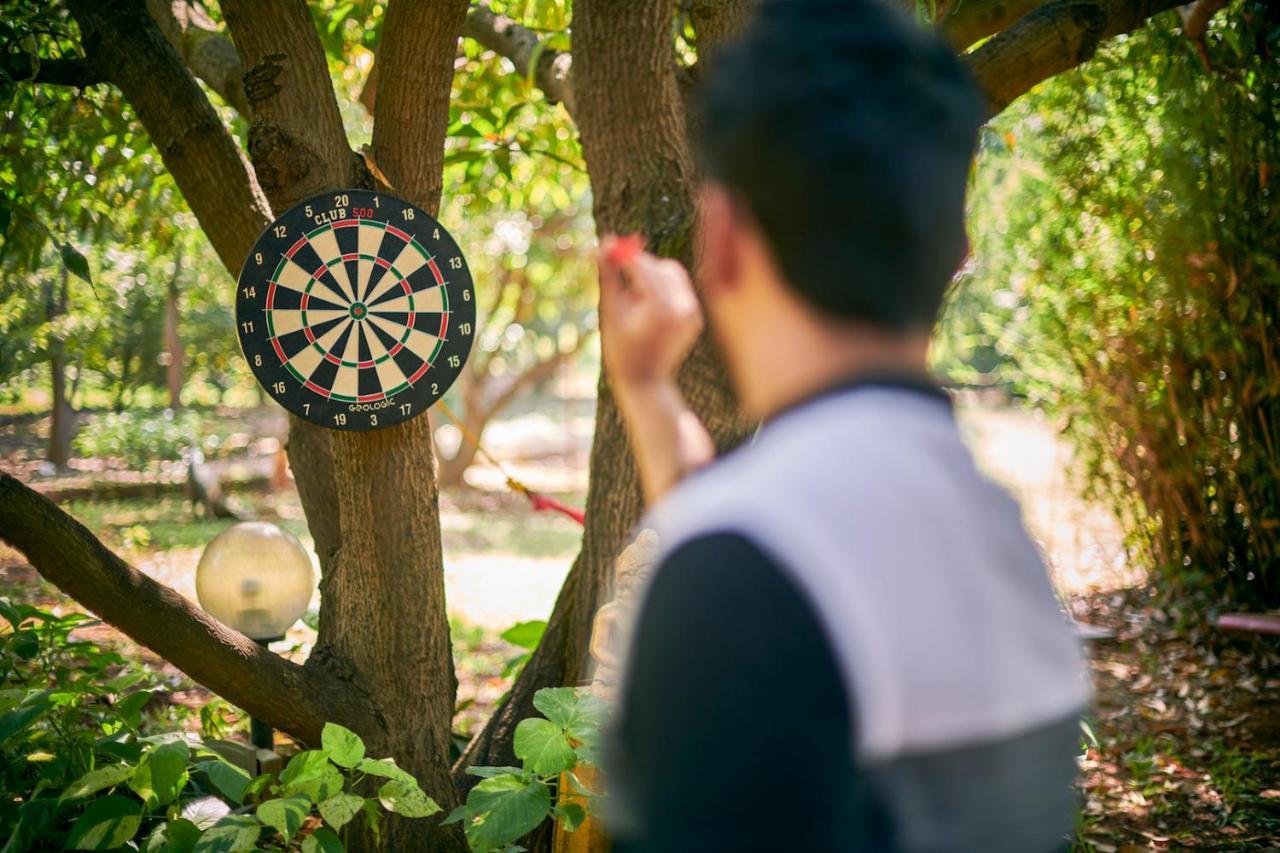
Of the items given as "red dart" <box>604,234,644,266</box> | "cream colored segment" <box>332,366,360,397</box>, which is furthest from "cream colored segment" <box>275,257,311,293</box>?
"red dart" <box>604,234,644,266</box>

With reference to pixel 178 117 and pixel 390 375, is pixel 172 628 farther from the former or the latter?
pixel 178 117

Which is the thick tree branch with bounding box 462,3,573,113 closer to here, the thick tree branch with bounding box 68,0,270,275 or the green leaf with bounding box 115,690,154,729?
the thick tree branch with bounding box 68,0,270,275

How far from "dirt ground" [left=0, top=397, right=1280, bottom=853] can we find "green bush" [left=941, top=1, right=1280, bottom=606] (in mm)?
419

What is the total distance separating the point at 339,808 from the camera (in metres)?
2.24

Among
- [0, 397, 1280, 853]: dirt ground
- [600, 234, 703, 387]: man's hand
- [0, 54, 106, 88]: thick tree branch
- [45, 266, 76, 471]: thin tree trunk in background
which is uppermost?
[45, 266, 76, 471]: thin tree trunk in background

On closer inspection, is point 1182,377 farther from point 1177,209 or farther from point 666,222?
point 666,222

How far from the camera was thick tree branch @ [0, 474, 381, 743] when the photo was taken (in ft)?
7.88

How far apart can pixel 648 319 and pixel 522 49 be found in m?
3.30

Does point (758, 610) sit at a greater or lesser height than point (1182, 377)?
lesser

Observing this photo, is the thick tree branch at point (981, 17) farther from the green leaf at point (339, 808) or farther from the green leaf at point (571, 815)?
the green leaf at point (339, 808)

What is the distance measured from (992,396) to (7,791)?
23172 mm

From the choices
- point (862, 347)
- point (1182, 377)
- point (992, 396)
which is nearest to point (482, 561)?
point (1182, 377)

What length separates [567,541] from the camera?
1132 cm

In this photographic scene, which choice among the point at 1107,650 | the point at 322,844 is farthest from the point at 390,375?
the point at 1107,650
